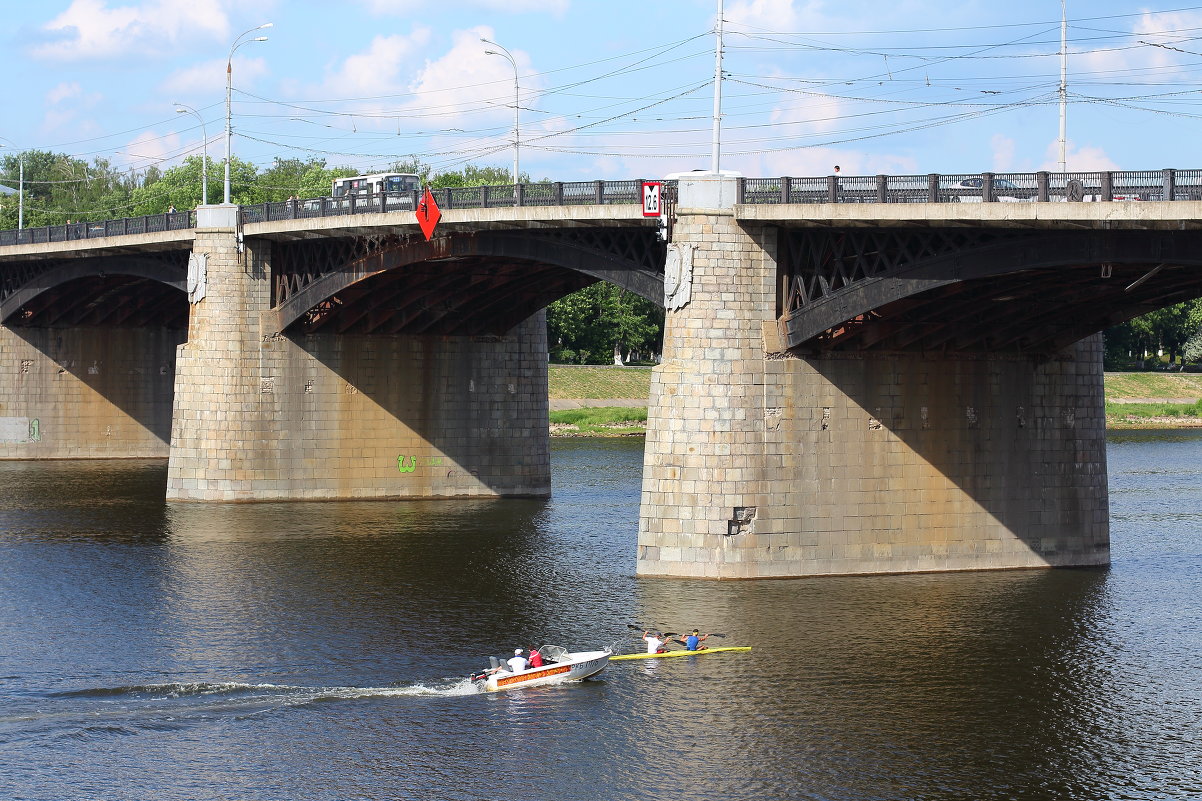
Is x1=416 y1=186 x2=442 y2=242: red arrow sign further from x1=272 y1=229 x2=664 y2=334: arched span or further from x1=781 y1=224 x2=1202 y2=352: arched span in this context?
x1=781 y1=224 x2=1202 y2=352: arched span

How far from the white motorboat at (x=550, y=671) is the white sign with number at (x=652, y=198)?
1408 cm

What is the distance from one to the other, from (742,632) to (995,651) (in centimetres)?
568

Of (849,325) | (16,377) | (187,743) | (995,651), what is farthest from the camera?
(16,377)

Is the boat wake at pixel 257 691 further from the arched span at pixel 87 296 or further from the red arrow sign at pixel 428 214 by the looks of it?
the arched span at pixel 87 296

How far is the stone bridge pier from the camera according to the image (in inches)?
1670

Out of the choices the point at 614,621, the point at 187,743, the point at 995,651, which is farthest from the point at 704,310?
the point at 187,743

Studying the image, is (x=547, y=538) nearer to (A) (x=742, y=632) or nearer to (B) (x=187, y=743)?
(A) (x=742, y=632)

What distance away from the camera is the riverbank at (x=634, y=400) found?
104375 mm

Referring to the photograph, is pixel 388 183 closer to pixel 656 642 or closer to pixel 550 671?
pixel 656 642

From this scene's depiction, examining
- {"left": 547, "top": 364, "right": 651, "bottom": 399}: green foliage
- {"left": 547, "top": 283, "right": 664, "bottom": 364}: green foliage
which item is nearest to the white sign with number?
{"left": 547, "top": 364, "right": 651, "bottom": 399}: green foliage

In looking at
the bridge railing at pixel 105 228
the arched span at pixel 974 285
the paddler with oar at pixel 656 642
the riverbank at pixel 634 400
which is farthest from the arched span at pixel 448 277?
the riverbank at pixel 634 400

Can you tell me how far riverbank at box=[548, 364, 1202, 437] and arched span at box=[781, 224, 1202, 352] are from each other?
5661cm

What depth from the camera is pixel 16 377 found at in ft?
278

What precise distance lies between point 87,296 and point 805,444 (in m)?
51.2
